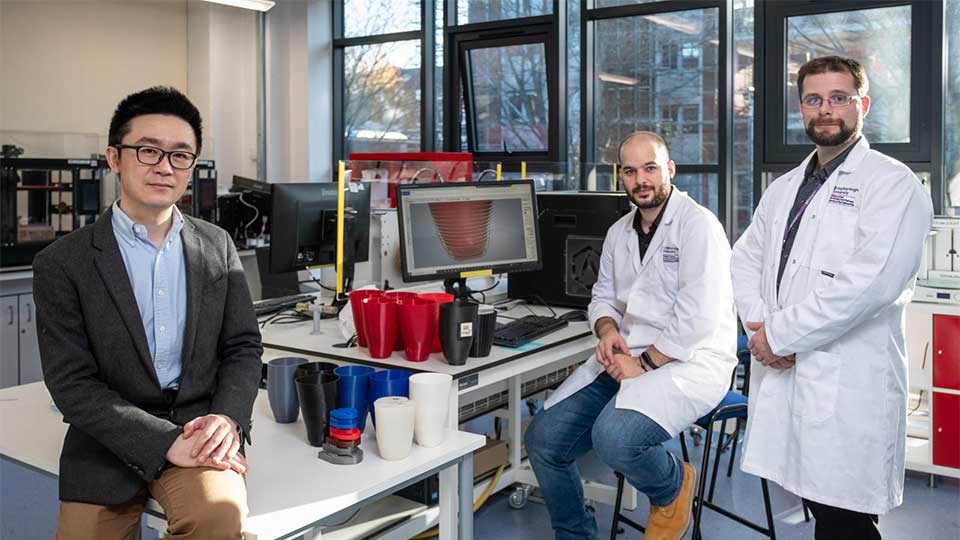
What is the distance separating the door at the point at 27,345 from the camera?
14.5 feet

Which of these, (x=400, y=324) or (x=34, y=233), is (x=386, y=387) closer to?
(x=400, y=324)

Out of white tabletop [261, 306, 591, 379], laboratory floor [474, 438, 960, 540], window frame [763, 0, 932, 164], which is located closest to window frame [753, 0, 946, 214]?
window frame [763, 0, 932, 164]

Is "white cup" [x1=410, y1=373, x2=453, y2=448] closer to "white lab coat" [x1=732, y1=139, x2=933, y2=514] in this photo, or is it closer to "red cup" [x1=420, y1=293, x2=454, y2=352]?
"red cup" [x1=420, y1=293, x2=454, y2=352]

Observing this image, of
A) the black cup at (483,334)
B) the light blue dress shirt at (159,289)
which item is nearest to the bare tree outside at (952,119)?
the black cup at (483,334)

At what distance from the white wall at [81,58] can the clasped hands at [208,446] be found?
4.62 meters

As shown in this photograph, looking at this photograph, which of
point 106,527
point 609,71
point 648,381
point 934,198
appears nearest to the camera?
point 106,527

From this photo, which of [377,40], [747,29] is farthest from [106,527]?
[377,40]

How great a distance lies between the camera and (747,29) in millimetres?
4652

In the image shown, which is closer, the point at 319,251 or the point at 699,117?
the point at 319,251

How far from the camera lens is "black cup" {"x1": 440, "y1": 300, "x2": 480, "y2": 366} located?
2.19 m

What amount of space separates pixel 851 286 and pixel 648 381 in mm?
687

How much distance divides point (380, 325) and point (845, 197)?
121 cm

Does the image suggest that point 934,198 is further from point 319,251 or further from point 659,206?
point 319,251

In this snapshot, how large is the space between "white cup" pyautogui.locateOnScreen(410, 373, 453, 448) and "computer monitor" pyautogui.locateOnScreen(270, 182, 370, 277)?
3.97 feet
